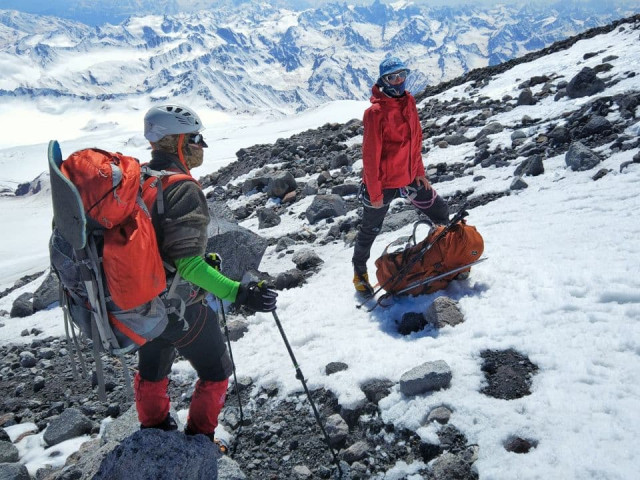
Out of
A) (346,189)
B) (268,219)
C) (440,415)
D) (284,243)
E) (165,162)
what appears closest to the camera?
(165,162)

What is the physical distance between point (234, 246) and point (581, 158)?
696cm

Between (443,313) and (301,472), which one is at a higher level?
(443,313)

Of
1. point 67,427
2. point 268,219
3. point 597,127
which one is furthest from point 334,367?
point 597,127

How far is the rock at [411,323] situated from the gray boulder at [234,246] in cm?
386

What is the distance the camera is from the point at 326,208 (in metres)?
11.6

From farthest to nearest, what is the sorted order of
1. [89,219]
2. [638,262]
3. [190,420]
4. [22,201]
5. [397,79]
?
[22,201]
[397,79]
[638,262]
[190,420]
[89,219]

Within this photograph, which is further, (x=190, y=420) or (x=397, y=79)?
(x=397, y=79)

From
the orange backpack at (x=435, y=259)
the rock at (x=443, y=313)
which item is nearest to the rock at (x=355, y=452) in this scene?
the rock at (x=443, y=313)

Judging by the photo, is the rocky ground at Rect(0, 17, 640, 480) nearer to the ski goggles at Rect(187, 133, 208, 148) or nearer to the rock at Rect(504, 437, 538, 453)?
the rock at Rect(504, 437, 538, 453)

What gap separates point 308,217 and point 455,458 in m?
8.74

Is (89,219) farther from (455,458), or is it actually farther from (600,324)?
(600,324)

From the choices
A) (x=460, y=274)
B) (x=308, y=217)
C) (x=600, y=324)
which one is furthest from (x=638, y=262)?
(x=308, y=217)

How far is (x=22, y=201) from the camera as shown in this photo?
8525 cm

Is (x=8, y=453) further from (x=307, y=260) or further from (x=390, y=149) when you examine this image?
(x=390, y=149)
